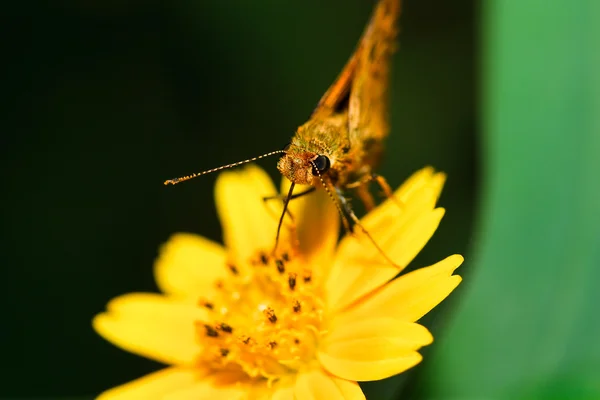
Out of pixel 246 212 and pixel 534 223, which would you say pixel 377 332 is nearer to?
pixel 534 223

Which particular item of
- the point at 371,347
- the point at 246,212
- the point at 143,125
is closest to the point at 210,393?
the point at 371,347

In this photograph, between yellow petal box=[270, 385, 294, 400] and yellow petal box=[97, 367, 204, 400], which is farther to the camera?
yellow petal box=[97, 367, 204, 400]

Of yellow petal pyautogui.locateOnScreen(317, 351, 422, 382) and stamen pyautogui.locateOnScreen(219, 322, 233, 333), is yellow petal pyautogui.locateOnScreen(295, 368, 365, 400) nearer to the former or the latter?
yellow petal pyautogui.locateOnScreen(317, 351, 422, 382)

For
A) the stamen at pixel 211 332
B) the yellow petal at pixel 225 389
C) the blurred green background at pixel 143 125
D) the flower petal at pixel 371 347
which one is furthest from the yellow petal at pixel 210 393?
the blurred green background at pixel 143 125

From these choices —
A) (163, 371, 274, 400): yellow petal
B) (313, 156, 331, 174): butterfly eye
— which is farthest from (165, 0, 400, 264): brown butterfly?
(163, 371, 274, 400): yellow petal

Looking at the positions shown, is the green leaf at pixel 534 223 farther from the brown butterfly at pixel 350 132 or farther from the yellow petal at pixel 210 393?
the yellow petal at pixel 210 393
